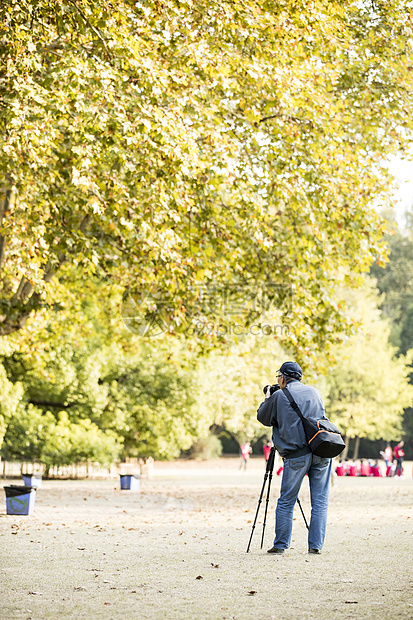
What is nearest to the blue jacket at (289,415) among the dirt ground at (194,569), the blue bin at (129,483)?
the dirt ground at (194,569)

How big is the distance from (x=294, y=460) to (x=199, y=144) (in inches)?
274

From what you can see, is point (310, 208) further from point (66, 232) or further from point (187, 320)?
point (66, 232)

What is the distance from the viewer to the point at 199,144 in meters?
13.3

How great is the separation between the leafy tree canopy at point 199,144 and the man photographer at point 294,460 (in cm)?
445

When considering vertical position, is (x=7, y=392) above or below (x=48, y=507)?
above

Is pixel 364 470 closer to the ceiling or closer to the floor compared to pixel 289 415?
closer to the floor

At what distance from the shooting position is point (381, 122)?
1580cm

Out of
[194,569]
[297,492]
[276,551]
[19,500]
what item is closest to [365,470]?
[19,500]

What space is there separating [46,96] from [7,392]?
48.8ft

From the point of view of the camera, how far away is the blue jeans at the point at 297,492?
8.00m

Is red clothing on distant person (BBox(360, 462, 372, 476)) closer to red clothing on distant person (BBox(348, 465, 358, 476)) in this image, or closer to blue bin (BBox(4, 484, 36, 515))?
red clothing on distant person (BBox(348, 465, 358, 476))

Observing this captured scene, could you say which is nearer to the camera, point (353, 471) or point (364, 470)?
point (364, 470)

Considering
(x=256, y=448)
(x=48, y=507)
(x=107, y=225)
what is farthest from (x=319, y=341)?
(x=256, y=448)

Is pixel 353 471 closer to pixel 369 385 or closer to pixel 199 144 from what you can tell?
pixel 369 385
